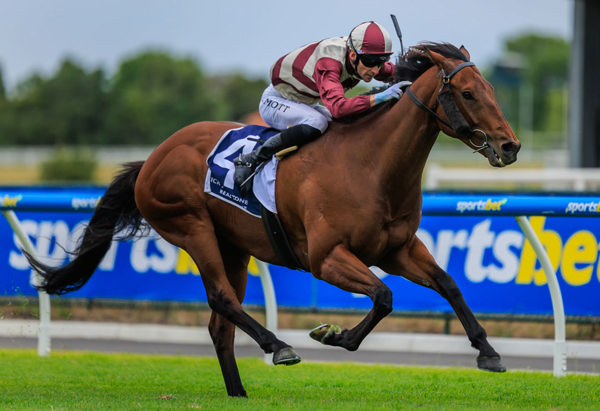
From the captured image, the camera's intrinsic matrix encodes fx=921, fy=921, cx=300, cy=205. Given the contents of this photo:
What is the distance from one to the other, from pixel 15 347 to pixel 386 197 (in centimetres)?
397

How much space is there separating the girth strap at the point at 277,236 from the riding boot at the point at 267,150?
0.67 ft

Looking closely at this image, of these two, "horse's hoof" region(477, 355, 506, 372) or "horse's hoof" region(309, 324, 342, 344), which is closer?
"horse's hoof" region(477, 355, 506, 372)

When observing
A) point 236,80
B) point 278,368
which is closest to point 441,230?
point 278,368

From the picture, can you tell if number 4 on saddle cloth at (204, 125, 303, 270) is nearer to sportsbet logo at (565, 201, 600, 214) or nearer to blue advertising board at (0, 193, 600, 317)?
blue advertising board at (0, 193, 600, 317)

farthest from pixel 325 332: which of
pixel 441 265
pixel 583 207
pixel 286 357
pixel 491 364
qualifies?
pixel 441 265

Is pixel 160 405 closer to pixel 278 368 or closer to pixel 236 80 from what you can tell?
pixel 278 368

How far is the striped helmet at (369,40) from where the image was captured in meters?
4.92

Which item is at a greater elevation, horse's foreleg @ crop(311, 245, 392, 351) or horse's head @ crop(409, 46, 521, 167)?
horse's head @ crop(409, 46, 521, 167)

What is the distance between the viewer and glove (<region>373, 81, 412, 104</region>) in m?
4.93

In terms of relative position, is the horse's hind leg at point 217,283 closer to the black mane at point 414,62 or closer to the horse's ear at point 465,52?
the black mane at point 414,62

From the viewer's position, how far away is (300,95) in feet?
17.5

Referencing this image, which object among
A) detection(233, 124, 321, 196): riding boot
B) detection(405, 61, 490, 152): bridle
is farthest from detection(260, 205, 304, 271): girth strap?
detection(405, 61, 490, 152): bridle

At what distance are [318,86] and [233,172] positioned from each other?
739mm

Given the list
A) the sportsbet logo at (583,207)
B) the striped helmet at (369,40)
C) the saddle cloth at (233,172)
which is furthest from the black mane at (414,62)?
the sportsbet logo at (583,207)
